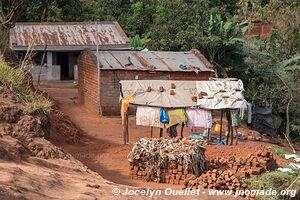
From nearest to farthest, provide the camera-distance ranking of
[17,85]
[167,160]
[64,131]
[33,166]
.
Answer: [33,166] → [167,160] → [17,85] → [64,131]

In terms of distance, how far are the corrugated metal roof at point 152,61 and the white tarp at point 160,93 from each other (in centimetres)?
500

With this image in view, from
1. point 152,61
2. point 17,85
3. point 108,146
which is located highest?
point 152,61

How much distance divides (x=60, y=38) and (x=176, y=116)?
12.9 meters

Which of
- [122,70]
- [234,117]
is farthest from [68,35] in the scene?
[234,117]

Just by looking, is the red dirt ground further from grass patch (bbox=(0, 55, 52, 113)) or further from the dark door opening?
the dark door opening

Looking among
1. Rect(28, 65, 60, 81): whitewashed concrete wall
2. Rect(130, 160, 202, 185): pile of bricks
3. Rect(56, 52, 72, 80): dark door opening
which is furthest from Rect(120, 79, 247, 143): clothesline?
Rect(56, 52, 72, 80): dark door opening

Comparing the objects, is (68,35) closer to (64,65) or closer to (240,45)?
(64,65)

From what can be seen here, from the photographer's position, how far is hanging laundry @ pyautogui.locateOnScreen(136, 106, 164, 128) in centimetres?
1206

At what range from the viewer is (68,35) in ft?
78.3

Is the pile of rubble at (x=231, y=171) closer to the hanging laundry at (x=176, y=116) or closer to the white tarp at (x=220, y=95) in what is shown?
the hanging laundry at (x=176, y=116)

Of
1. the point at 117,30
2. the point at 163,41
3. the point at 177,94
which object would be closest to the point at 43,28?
the point at 117,30

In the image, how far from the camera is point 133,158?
9.73m

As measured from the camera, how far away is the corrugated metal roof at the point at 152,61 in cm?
1784

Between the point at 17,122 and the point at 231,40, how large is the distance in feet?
42.8
